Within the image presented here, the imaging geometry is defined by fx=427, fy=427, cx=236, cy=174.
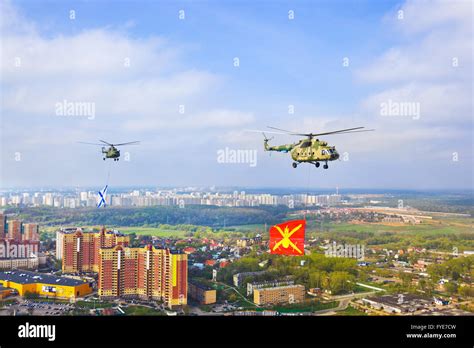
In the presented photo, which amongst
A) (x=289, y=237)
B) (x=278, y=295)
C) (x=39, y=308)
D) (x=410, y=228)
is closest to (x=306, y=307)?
(x=278, y=295)

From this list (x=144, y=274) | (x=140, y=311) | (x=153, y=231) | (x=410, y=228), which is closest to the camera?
(x=140, y=311)

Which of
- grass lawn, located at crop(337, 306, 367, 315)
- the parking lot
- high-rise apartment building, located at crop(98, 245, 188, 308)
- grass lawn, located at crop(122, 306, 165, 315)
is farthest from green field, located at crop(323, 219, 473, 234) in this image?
the parking lot

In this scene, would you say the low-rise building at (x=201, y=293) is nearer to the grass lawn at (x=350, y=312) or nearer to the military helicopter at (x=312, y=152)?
the grass lawn at (x=350, y=312)

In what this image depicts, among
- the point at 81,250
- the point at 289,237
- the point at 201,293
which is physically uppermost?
the point at 289,237

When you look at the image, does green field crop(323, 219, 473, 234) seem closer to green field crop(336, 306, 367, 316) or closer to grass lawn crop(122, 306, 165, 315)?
green field crop(336, 306, 367, 316)

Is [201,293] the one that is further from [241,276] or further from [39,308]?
[39,308]

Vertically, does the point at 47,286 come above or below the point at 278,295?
above

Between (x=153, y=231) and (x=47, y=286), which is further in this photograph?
(x=153, y=231)

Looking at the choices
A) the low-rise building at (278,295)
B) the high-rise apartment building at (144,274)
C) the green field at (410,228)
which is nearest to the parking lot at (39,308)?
the high-rise apartment building at (144,274)

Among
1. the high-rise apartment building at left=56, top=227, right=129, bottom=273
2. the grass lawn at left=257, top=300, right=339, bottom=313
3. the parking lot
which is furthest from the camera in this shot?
the high-rise apartment building at left=56, top=227, right=129, bottom=273

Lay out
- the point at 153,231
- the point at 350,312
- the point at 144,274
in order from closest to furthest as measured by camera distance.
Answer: the point at 350,312 → the point at 144,274 → the point at 153,231
